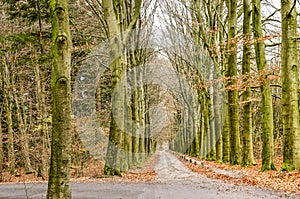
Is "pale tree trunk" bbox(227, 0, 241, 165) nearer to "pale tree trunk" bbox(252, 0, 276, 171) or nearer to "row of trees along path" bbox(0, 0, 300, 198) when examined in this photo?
"row of trees along path" bbox(0, 0, 300, 198)

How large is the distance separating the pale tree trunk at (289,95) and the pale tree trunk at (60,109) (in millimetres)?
8809

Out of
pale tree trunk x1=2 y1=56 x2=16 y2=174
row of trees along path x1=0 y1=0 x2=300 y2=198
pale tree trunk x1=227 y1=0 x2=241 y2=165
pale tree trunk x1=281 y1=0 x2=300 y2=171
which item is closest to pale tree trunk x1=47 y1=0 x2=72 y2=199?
row of trees along path x1=0 y1=0 x2=300 y2=198

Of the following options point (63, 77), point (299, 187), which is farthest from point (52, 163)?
point (299, 187)

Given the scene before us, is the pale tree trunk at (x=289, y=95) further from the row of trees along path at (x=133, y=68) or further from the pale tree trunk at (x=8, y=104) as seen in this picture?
the pale tree trunk at (x=8, y=104)

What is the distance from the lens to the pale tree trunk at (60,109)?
6.68 metres

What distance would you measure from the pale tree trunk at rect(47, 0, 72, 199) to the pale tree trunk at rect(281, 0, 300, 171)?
8.81 m

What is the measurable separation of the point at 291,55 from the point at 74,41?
1321 centimetres

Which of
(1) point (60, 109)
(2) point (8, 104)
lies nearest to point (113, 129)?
(1) point (60, 109)

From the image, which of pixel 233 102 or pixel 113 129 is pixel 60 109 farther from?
pixel 233 102

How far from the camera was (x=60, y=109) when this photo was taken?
22.5 feet

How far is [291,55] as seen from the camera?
13.2 meters

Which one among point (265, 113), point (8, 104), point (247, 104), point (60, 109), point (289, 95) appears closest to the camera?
point (60, 109)

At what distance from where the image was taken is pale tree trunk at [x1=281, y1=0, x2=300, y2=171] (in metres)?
12.8

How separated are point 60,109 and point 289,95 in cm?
916
